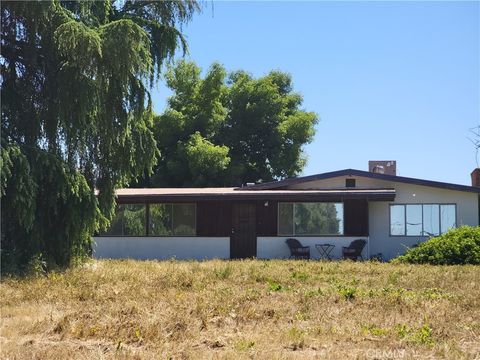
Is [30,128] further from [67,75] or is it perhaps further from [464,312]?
[464,312]

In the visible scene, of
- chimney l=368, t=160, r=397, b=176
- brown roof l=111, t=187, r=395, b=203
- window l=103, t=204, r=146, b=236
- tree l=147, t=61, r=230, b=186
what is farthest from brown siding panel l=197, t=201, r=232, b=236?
chimney l=368, t=160, r=397, b=176

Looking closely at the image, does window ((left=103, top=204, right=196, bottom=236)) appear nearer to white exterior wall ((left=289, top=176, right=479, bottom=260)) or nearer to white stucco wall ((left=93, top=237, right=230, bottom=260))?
white stucco wall ((left=93, top=237, right=230, bottom=260))

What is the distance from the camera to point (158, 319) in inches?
340

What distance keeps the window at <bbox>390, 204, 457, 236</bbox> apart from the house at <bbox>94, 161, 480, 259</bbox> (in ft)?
0.12

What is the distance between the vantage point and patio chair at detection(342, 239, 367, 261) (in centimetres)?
2150

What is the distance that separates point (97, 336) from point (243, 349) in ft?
6.69

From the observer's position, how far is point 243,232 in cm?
2306

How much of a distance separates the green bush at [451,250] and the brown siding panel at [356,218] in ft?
10.0

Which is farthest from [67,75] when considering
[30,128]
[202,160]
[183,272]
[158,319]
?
[202,160]

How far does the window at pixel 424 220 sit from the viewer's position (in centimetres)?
2230

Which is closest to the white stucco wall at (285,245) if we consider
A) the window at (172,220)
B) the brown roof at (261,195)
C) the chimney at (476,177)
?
the brown roof at (261,195)

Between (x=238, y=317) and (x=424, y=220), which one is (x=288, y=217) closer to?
(x=424, y=220)

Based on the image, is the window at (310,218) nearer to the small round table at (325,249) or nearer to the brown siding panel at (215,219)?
the small round table at (325,249)

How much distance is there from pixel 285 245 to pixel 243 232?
5.42 feet
